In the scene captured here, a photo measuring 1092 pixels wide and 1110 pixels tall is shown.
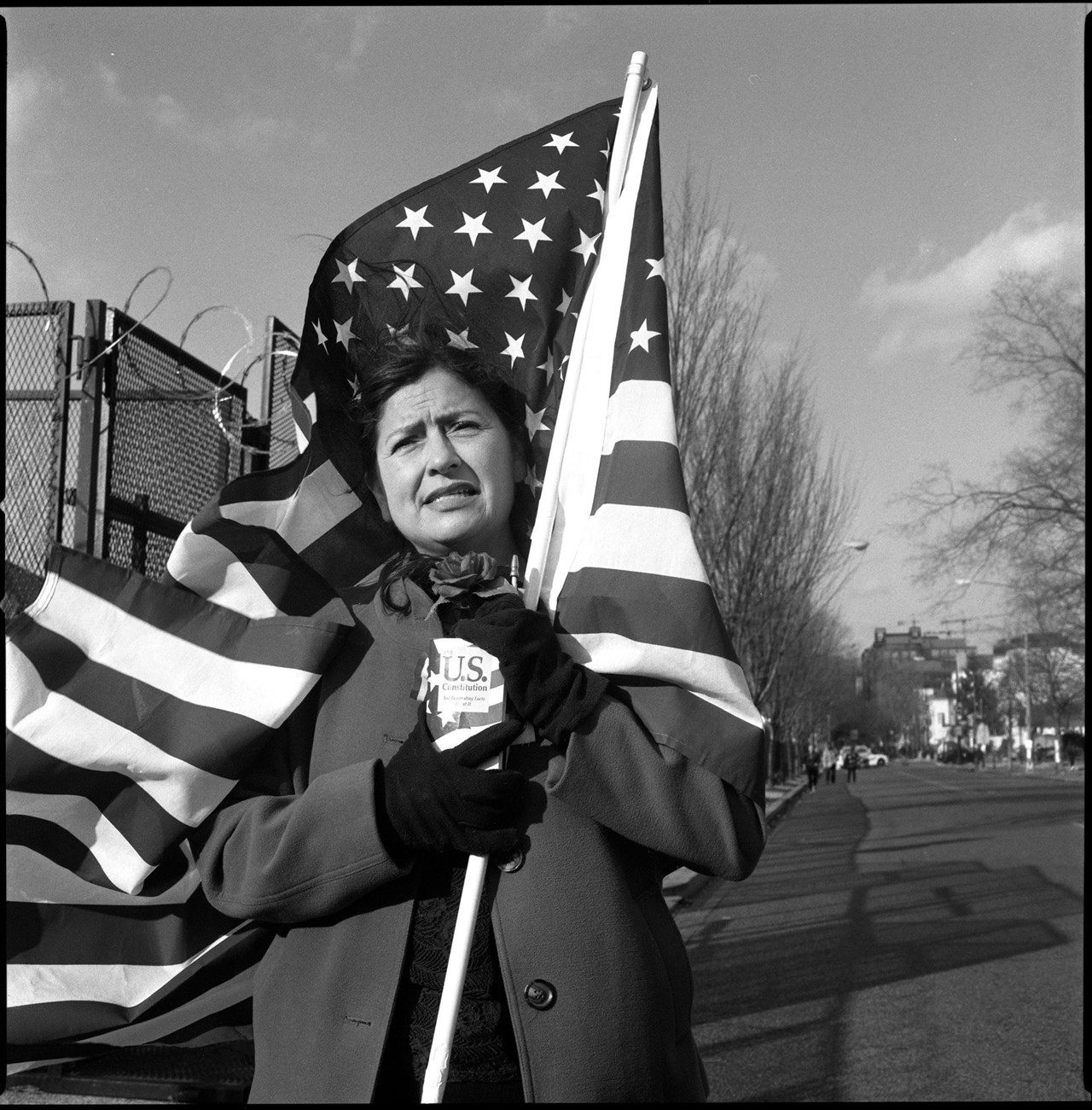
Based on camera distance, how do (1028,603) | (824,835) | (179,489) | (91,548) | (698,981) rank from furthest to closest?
(1028,603) → (824,835) → (698,981) → (179,489) → (91,548)

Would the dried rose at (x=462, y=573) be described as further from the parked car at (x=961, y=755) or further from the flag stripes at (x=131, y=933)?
the parked car at (x=961, y=755)

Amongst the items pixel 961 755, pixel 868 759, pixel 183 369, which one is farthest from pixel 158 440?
pixel 868 759

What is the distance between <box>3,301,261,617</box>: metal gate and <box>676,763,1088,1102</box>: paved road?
3.42 metres

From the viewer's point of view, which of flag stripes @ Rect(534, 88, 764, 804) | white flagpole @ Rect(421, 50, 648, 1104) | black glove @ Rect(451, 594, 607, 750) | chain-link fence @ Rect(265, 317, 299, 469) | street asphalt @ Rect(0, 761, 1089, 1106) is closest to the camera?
white flagpole @ Rect(421, 50, 648, 1104)

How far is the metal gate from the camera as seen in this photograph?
3.81 meters

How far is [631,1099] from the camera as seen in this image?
184 centimetres

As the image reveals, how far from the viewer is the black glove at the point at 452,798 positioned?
1862 millimetres

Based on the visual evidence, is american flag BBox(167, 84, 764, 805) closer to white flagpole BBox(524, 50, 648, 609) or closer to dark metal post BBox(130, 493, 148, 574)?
white flagpole BBox(524, 50, 648, 609)

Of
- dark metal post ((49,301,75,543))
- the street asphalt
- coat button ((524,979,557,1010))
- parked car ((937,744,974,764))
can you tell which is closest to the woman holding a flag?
coat button ((524,979,557,1010))

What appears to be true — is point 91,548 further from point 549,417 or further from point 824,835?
point 824,835

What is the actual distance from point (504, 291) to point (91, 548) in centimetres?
187

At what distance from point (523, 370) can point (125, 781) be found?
1.17 m

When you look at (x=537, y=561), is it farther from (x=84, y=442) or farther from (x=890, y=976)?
(x=890, y=976)

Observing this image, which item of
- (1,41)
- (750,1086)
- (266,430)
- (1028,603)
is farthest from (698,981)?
(1028,603)
